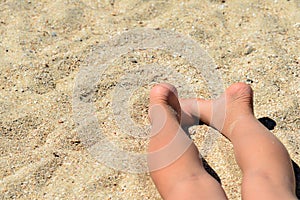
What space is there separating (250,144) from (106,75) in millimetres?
785

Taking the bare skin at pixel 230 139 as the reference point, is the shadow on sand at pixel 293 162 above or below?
below

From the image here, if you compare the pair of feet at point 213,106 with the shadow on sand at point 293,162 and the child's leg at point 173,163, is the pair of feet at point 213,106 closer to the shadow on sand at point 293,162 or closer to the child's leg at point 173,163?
the child's leg at point 173,163

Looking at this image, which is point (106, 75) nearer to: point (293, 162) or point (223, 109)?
point (223, 109)

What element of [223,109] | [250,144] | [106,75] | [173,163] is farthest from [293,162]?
[106,75]

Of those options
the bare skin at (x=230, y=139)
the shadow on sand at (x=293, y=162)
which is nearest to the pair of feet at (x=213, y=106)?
the bare skin at (x=230, y=139)

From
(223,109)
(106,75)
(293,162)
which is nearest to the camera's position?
(293,162)

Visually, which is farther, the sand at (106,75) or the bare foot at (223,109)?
the bare foot at (223,109)

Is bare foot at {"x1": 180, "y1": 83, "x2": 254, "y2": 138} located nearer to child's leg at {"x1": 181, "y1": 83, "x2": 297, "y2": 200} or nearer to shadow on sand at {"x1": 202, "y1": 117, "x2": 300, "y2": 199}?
child's leg at {"x1": 181, "y1": 83, "x2": 297, "y2": 200}

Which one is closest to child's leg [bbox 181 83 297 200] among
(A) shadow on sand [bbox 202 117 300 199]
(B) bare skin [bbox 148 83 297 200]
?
(B) bare skin [bbox 148 83 297 200]

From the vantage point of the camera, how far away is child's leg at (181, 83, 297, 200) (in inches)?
66.0

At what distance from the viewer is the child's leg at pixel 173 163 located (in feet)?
5.60

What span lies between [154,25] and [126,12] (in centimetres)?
19

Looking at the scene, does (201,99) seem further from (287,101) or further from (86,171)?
(86,171)

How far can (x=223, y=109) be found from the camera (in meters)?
2.03
